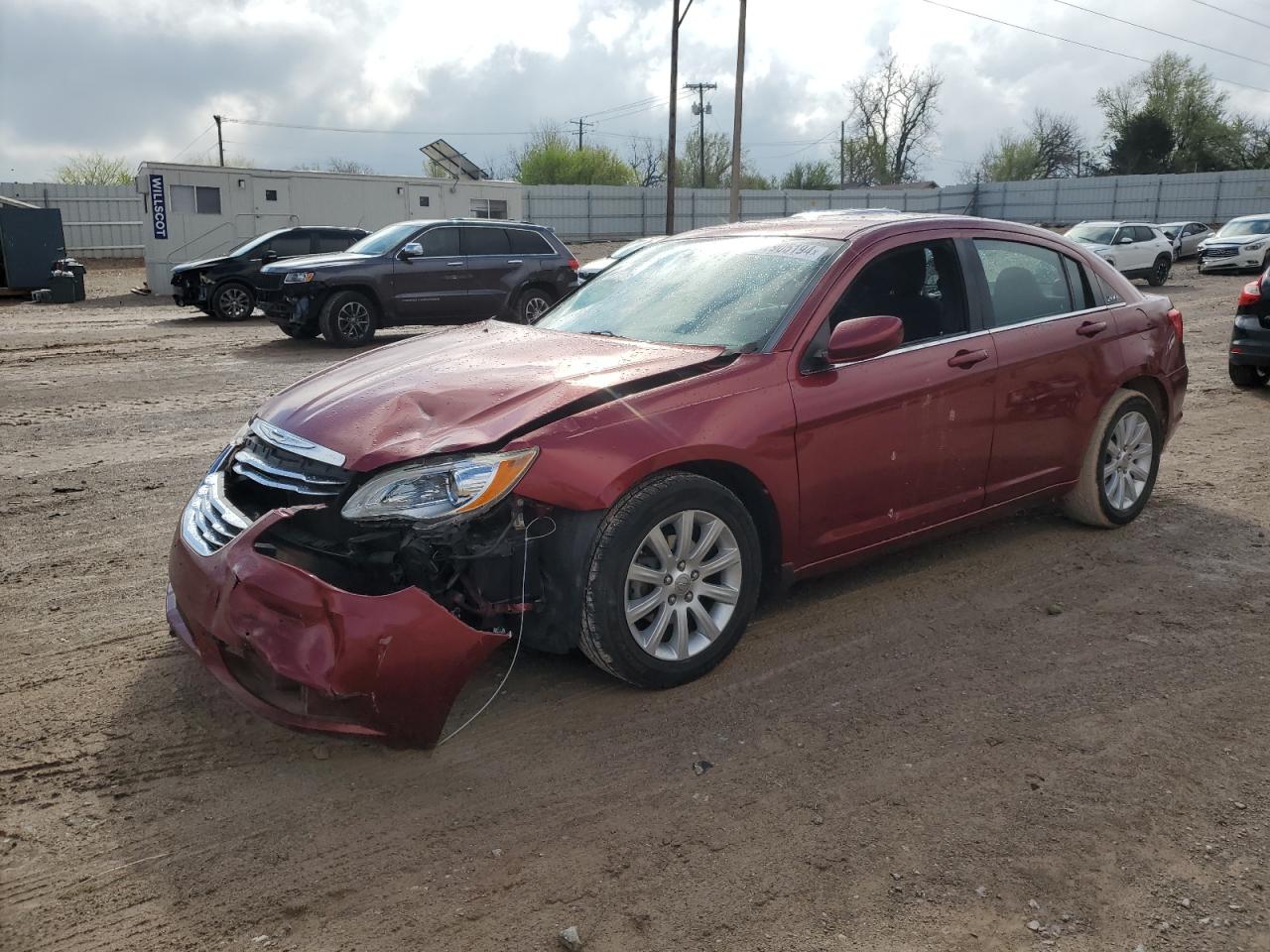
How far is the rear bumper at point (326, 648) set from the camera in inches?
121

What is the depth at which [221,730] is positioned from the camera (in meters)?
3.54

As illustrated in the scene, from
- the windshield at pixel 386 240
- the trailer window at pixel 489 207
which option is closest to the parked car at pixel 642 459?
the windshield at pixel 386 240

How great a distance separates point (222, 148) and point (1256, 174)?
5888cm

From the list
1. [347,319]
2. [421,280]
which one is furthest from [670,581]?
[421,280]

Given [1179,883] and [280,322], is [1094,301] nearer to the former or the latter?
[1179,883]

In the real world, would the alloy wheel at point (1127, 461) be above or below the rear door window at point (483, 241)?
below

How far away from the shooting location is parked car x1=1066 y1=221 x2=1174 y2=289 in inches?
973

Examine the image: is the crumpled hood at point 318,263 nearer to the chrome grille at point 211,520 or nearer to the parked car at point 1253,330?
the parked car at point 1253,330

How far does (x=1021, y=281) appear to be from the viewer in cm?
514

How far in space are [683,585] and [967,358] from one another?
1.83m

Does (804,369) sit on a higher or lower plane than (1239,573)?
higher

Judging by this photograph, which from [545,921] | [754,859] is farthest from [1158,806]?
[545,921]

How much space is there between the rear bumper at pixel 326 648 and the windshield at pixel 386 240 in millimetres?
11890

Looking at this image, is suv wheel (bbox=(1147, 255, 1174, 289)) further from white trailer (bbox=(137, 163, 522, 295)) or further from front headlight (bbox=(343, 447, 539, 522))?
front headlight (bbox=(343, 447, 539, 522))
